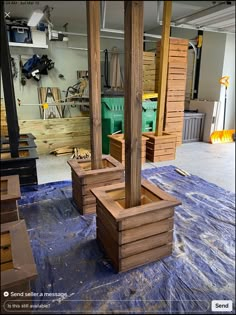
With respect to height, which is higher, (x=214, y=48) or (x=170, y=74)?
(x=214, y=48)

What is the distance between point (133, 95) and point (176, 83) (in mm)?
3147

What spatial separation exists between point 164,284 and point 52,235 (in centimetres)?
89

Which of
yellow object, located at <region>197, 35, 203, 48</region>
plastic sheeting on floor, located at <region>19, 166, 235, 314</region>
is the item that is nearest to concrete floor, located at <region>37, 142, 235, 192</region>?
plastic sheeting on floor, located at <region>19, 166, 235, 314</region>

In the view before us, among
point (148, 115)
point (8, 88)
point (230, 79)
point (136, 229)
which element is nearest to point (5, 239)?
point (136, 229)

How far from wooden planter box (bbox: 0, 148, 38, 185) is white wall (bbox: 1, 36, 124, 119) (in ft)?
8.46

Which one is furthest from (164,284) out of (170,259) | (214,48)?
(214,48)

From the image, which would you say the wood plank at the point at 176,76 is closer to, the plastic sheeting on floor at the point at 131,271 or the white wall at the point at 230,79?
the white wall at the point at 230,79

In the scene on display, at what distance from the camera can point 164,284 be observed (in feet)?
4.22

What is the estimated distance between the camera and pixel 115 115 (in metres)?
3.67

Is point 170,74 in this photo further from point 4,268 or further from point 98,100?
point 4,268

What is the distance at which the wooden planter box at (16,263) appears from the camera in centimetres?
98

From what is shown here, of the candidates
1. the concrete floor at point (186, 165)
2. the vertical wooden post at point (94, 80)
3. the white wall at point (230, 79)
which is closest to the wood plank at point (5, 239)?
the vertical wooden post at point (94, 80)

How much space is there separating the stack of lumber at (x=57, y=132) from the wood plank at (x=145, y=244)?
2.85 meters

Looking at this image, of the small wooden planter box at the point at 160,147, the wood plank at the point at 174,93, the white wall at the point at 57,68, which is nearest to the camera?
the small wooden planter box at the point at 160,147
